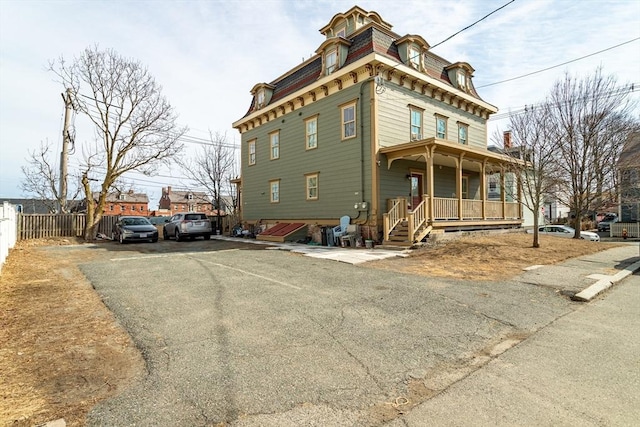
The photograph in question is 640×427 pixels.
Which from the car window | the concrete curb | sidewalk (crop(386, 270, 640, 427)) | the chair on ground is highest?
the car window

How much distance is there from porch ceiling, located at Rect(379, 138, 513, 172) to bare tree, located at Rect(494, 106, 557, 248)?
1.76ft

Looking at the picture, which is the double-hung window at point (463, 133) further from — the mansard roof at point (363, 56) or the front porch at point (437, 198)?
the mansard roof at point (363, 56)

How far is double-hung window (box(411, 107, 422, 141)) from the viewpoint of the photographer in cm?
1571

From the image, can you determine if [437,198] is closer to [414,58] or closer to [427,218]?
[427,218]

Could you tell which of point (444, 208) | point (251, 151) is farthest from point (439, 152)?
point (251, 151)

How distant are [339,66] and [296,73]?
14.3ft

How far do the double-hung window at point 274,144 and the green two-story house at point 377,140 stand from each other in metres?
0.06

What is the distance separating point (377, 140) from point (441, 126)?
16.7ft

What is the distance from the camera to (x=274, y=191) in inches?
795

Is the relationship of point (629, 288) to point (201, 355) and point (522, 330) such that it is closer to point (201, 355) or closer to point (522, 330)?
point (522, 330)

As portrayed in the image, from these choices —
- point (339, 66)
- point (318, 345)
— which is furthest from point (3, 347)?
point (339, 66)

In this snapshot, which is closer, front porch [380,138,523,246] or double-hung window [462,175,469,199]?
front porch [380,138,523,246]

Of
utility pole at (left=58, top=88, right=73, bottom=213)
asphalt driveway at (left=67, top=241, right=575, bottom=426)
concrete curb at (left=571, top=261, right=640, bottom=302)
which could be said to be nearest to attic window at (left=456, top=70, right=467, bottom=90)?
concrete curb at (left=571, top=261, right=640, bottom=302)

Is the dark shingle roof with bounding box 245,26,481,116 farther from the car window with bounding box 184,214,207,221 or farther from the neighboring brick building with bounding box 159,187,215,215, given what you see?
the neighboring brick building with bounding box 159,187,215,215
